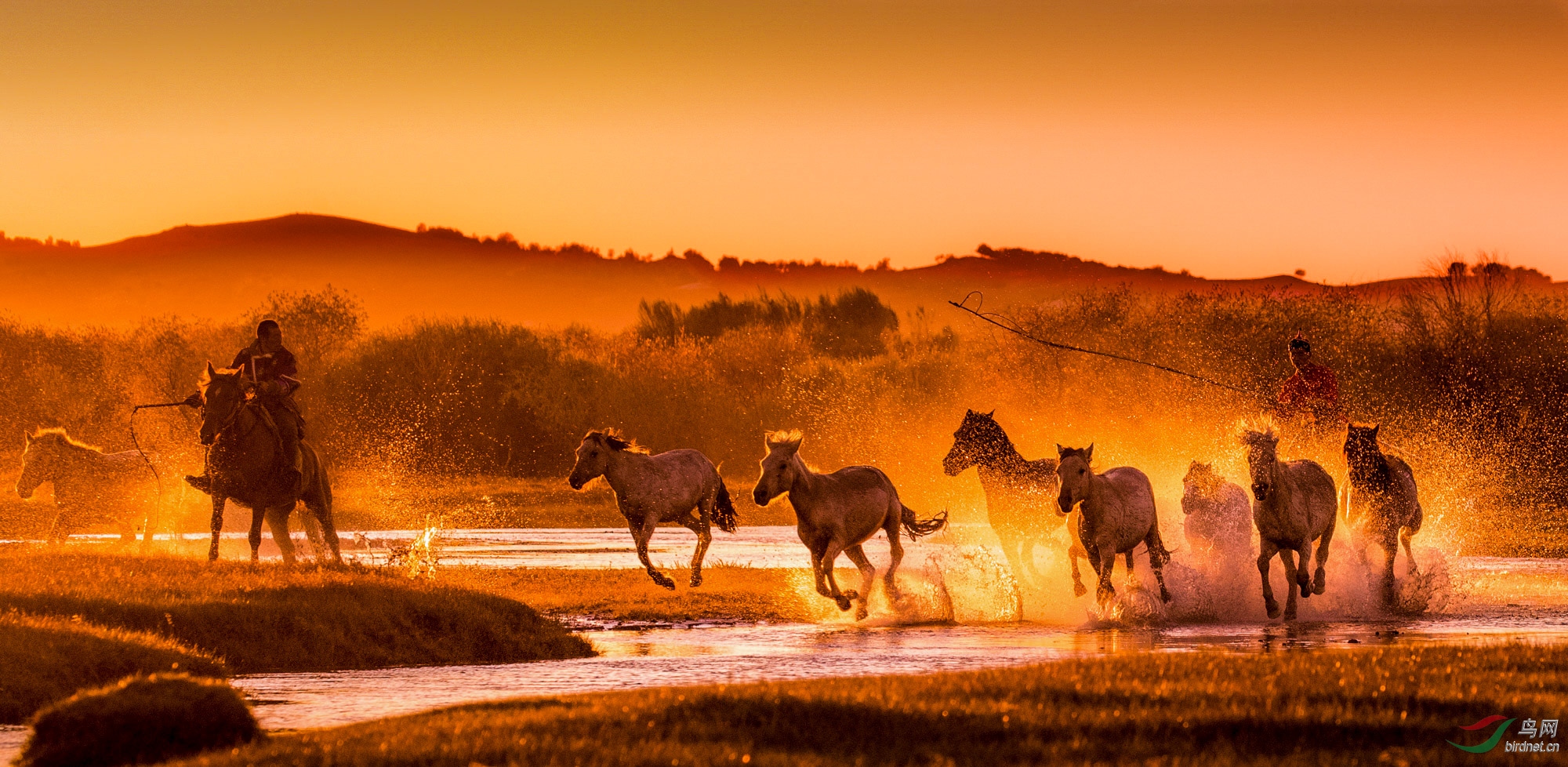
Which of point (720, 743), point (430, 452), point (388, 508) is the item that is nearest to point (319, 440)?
point (430, 452)

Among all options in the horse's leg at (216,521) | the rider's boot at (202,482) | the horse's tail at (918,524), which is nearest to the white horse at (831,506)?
the horse's tail at (918,524)

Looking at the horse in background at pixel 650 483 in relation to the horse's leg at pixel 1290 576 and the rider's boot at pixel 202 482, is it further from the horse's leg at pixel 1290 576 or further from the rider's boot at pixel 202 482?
the horse's leg at pixel 1290 576

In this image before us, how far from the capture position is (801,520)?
22.3 metres

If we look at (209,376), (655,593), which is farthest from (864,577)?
(209,376)

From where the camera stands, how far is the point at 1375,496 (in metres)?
23.5

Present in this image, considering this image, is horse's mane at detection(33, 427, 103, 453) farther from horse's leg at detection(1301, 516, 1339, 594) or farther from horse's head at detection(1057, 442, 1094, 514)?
horse's leg at detection(1301, 516, 1339, 594)

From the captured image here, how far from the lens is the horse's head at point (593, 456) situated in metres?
24.1

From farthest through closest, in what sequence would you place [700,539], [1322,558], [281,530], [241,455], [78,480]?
[78,480], [700,539], [281,530], [241,455], [1322,558]

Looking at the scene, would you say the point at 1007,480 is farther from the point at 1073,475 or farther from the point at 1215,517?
the point at 1215,517

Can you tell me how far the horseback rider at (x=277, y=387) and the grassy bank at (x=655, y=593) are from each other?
3.81 meters

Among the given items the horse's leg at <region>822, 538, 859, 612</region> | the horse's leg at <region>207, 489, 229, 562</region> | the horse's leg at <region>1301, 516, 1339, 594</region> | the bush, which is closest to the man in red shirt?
the horse's leg at <region>1301, 516, 1339, 594</region>

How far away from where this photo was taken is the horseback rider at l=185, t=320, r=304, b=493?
2336 centimetres

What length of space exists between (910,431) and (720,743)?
239ft

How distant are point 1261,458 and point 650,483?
30.3ft
